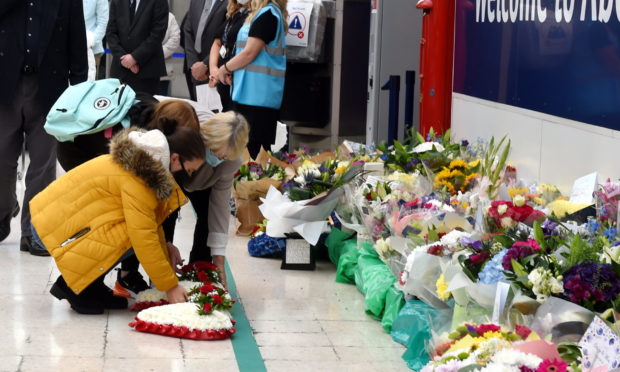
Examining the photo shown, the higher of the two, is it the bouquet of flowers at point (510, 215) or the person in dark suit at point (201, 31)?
the person in dark suit at point (201, 31)

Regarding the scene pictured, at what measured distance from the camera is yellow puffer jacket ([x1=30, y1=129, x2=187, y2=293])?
188 inches

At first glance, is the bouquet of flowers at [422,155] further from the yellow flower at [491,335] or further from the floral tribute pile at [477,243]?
the yellow flower at [491,335]

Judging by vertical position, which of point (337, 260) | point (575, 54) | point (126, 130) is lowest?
point (337, 260)

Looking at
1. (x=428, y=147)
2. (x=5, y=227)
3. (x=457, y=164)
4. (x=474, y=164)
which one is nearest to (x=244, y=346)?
(x=457, y=164)

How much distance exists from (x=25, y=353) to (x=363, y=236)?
1.93m

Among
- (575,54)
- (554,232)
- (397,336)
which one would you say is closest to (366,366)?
(397,336)

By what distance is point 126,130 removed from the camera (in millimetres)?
4910

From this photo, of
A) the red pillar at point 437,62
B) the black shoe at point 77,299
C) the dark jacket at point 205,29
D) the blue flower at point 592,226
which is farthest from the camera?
the dark jacket at point 205,29

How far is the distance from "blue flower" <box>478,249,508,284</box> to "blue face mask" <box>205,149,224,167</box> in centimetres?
167

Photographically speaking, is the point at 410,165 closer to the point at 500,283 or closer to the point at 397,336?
the point at 397,336

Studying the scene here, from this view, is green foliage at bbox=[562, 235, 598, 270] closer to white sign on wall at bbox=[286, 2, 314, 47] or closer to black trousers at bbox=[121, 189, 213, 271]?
black trousers at bbox=[121, 189, 213, 271]

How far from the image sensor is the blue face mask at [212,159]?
5.06 m

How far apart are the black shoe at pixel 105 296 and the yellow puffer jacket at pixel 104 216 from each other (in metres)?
0.16

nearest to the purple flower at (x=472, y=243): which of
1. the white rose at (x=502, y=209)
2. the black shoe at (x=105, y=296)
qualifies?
the white rose at (x=502, y=209)
